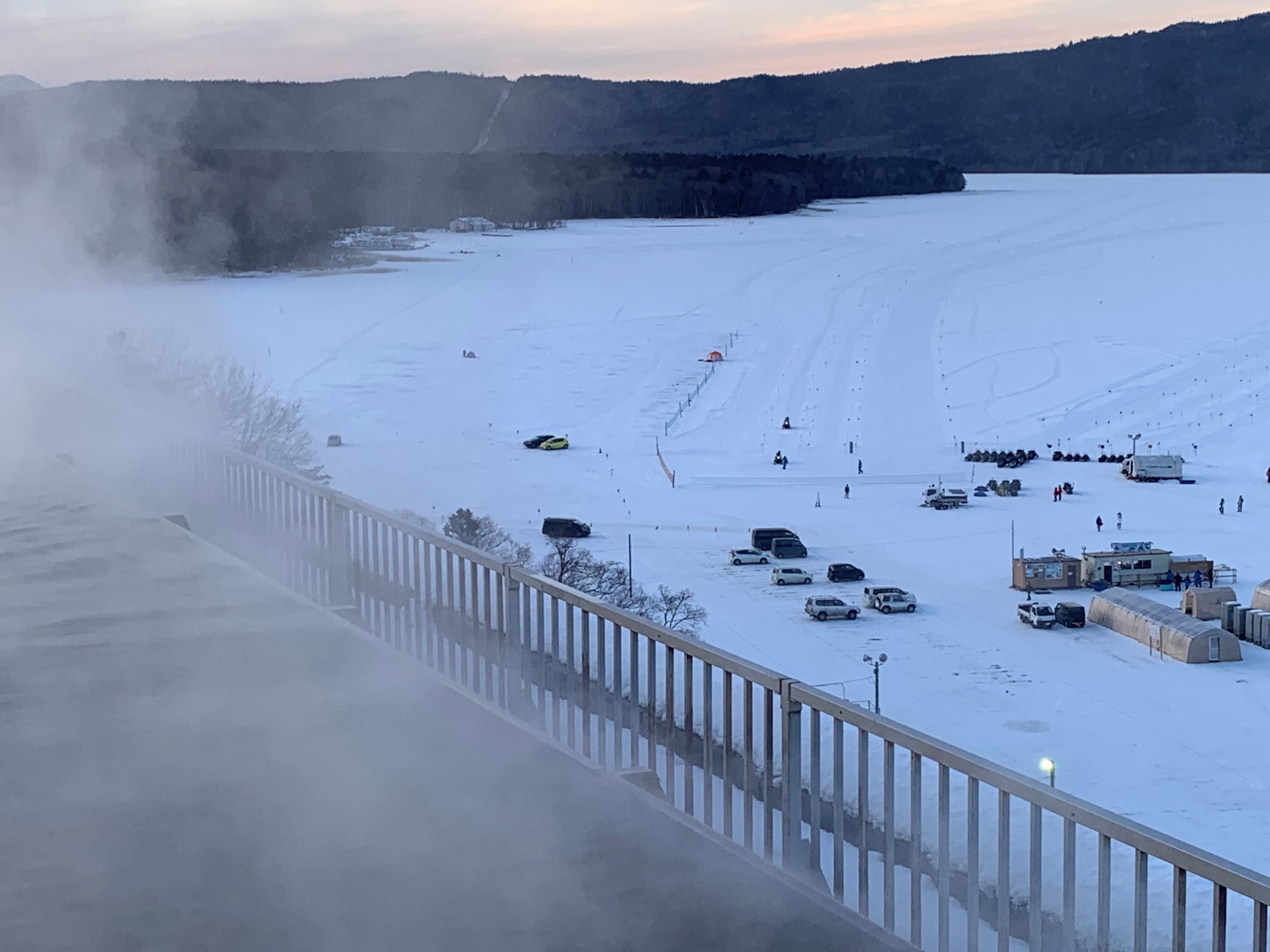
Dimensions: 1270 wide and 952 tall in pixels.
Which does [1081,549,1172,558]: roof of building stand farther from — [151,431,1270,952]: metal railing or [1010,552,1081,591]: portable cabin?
[151,431,1270,952]: metal railing

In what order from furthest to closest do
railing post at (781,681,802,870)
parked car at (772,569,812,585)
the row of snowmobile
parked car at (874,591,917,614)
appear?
the row of snowmobile
parked car at (772,569,812,585)
parked car at (874,591,917,614)
railing post at (781,681,802,870)

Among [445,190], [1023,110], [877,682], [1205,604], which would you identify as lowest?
[877,682]

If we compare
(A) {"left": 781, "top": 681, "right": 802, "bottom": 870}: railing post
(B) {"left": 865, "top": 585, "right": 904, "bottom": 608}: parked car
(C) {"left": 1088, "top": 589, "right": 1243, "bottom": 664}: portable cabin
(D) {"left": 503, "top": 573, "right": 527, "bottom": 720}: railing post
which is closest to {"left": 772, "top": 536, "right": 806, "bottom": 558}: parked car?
(B) {"left": 865, "top": 585, "right": 904, "bottom": 608}: parked car

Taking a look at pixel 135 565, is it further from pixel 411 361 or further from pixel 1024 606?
pixel 411 361

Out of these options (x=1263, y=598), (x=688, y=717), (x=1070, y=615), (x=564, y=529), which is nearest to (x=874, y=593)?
(x=1070, y=615)

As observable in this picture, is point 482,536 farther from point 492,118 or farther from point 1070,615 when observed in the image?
point 492,118

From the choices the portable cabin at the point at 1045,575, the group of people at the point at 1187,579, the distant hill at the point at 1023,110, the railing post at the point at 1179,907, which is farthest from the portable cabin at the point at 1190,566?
the distant hill at the point at 1023,110

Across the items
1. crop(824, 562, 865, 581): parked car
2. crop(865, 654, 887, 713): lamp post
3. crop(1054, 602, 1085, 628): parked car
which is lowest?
crop(865, 654, 887, 713): lamp post

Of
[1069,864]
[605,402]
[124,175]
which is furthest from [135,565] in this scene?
[605,402]
